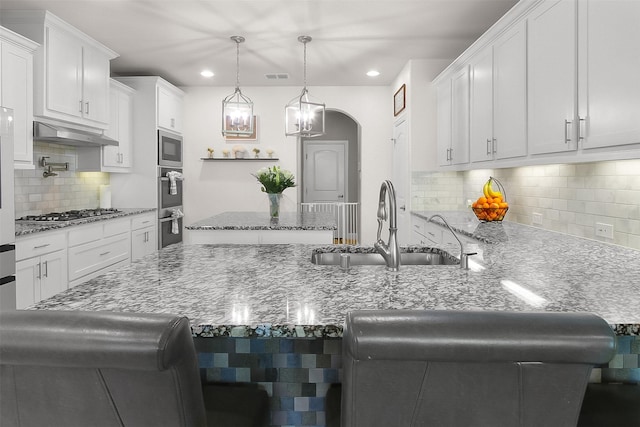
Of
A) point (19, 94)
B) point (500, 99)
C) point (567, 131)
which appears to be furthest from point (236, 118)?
point (567, 131)

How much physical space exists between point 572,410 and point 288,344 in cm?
67

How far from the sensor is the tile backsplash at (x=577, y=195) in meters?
2.30

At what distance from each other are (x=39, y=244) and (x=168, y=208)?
98.6 inches

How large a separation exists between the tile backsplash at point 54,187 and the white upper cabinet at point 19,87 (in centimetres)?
66

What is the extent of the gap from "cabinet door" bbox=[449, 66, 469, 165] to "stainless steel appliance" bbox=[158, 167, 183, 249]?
3.43 meters

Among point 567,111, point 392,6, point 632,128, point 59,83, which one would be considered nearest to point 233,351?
point 632,128

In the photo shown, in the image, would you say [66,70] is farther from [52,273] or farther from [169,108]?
[169,108]

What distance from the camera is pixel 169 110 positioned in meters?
5.66

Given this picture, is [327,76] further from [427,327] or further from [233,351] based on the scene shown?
[427,327]

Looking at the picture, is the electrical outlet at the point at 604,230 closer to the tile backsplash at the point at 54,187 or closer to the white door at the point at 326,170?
the tile backsplash at the point at 54,187

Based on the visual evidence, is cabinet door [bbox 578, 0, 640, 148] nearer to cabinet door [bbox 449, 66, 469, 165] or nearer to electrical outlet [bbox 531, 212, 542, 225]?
electrical outlet [bbox 531, 212, 542, 225]

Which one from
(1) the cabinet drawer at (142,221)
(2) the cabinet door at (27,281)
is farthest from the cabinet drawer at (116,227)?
(2) the cabinet door at (27,281)

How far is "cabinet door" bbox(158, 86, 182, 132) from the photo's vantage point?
5.40 meters

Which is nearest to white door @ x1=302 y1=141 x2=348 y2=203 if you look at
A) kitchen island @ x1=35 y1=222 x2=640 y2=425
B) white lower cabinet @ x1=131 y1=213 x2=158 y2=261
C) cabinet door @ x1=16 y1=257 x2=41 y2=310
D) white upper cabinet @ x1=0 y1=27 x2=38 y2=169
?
white lower cabinet @ x1=131 y1=213 x2=158 y2=261
